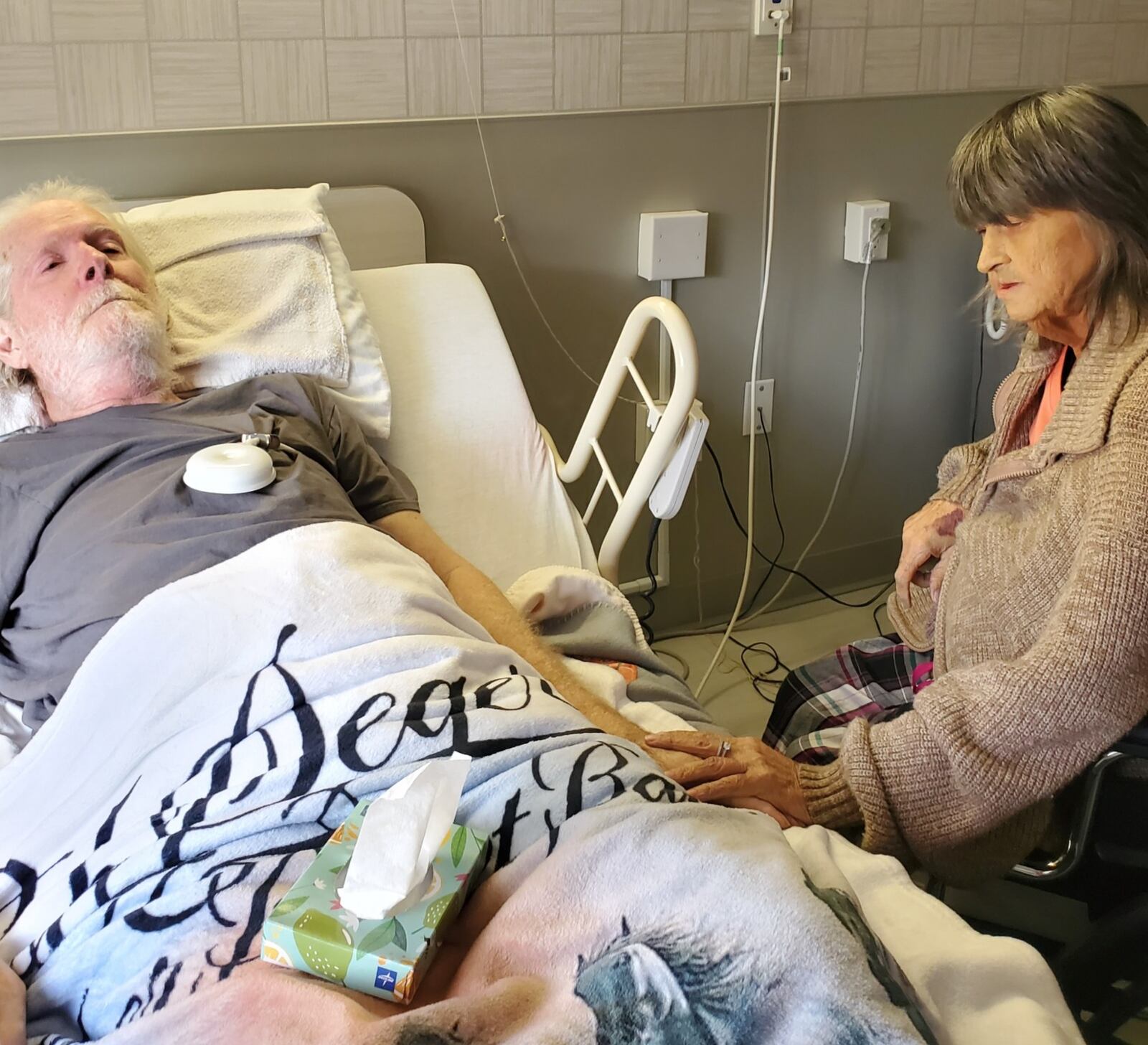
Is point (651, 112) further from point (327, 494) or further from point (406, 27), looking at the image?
point (327, 494)

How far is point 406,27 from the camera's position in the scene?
185cm

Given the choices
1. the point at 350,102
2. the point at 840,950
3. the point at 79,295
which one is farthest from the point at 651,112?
the point at 840,950

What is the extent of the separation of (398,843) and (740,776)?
0.44 metres

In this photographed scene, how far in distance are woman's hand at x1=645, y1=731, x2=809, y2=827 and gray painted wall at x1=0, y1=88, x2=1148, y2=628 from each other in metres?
1.11

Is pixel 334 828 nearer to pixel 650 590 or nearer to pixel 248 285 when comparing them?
pixel 248 285

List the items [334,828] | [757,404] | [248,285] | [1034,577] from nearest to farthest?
[334,828] < [1034,577] < [248,285] < [757,404]

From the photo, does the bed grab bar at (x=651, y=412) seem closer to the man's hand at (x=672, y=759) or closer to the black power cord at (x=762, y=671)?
the man's hand at (x=672, y=759)

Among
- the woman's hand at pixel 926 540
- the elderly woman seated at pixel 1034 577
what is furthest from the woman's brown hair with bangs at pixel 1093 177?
the woman's hand at pixel 926 540

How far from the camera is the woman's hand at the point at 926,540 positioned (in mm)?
1531

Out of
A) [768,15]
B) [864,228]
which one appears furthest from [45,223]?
[864,228]

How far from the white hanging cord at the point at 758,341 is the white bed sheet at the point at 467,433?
60cm

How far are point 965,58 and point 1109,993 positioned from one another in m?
1.88

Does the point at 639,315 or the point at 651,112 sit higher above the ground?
the point at 651,112

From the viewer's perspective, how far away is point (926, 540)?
1.54 metres
